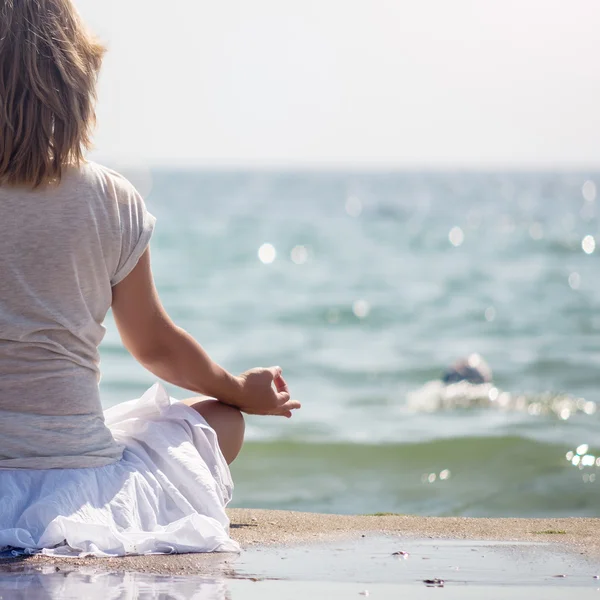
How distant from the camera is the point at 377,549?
3.12 meters

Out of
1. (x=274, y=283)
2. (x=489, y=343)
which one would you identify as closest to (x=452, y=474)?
(x=489, y=343)

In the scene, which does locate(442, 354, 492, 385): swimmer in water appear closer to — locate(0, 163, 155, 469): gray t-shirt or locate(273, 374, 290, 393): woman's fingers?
locate(273, 374, 290, 393): woman's fingers

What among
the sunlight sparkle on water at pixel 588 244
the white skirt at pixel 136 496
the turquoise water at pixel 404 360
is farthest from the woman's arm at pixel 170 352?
the sunlight sparkle on water at pixel 588 244

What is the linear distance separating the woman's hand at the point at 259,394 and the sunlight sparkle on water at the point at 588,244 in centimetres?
2480

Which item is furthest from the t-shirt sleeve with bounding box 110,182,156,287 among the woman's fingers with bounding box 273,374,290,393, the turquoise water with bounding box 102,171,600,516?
the turquoise water with bounding box 102,171,600,516

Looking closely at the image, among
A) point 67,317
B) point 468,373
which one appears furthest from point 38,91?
point 468,373

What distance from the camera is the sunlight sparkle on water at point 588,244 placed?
27.5 metres

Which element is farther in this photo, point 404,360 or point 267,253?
point 267,253

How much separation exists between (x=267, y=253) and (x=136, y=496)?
1037 inches

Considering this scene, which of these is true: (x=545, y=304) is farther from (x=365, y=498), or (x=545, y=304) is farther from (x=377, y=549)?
(x=377, y=549)

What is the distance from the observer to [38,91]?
262 centimetres

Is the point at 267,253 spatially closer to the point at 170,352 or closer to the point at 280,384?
the point at 280,384

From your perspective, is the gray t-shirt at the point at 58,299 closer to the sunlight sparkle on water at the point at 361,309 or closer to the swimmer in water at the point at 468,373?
the swimmer in water at the point at 468,373

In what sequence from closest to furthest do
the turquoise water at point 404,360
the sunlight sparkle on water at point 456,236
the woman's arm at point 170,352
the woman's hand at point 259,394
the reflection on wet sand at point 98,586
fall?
the reflection on wet sand at point 98,586 < the woman's arm at point 170,352 < the woman's hand at point 259,394 < the turquoise water at point 404,360 < the sunlight sparkle on water at point 456,236
